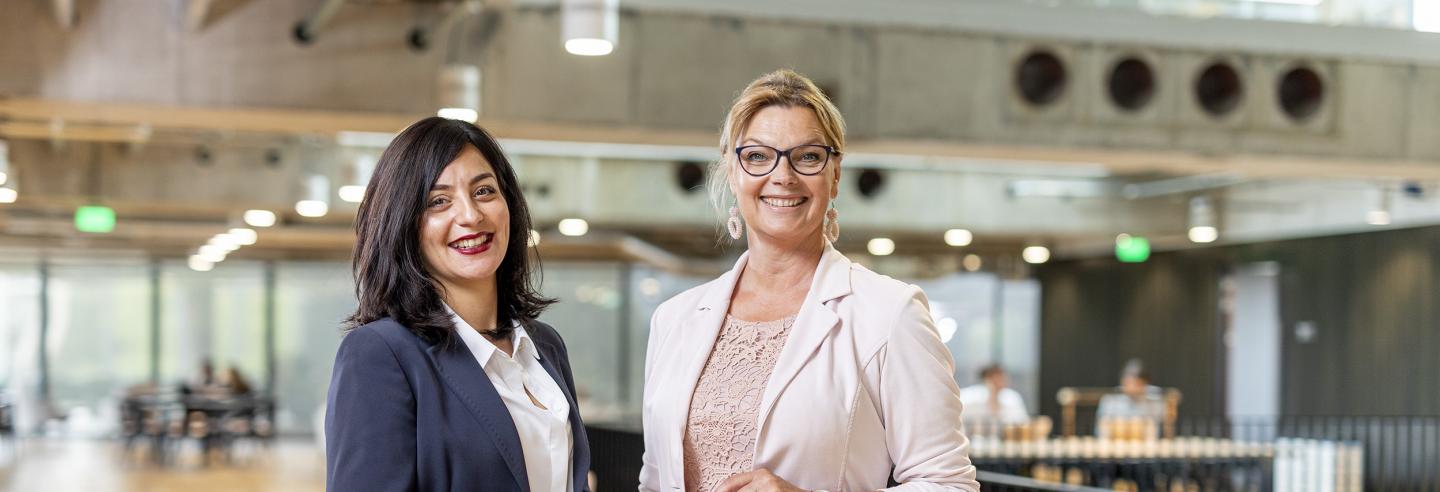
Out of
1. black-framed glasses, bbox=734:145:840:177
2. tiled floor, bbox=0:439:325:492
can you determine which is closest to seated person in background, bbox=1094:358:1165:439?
tiled floor, bbox=0:439:325:492

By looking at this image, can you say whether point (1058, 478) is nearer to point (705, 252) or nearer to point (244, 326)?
point (705, 252)

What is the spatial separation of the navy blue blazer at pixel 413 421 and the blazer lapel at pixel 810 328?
39 cm

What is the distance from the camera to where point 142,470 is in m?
18.3

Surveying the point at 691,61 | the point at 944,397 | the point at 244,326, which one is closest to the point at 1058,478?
the point at 691,61

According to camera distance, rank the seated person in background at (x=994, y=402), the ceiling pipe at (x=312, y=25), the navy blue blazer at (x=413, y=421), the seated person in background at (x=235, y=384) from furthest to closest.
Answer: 1. the seated person in background at (x=235, y=384)
2. the seated person in background at (x=994, y=402)
3. the ceiling pipe at (x=312, y=25)
4. the navy blue blazer at (x=413, y=421)

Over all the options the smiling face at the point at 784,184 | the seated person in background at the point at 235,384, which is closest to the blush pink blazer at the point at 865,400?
the smiling face at the point at 784,184

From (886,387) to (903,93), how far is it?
693cm

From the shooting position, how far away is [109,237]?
65.8 ft

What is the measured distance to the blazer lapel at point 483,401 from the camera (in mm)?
2037

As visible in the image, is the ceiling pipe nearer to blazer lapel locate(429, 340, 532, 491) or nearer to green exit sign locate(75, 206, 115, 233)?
blazer lapel locate(429, 340, 532, 491)

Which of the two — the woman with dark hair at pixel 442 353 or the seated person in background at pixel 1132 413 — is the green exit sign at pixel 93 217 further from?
the woman with dark hair at pixel 442 353

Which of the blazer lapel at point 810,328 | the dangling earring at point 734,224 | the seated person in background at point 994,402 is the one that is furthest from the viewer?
the seated person in background at point 994,402

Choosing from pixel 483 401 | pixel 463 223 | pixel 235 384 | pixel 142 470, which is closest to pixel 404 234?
pixel 463 223

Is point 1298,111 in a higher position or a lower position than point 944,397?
higher
